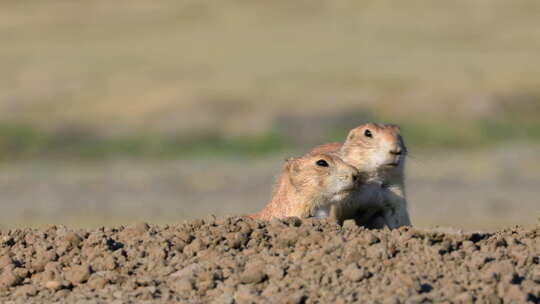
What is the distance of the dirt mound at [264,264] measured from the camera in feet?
25.3

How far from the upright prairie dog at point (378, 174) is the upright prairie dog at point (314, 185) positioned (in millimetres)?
153

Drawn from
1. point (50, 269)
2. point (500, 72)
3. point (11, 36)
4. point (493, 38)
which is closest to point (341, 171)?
point (50, 269)

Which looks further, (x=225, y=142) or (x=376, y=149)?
(x=225, y=142)

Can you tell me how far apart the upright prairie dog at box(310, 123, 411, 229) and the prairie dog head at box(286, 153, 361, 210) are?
13 centimetres

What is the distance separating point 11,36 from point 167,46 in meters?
12.2

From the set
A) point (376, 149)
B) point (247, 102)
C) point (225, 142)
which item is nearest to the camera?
point (376, 149)

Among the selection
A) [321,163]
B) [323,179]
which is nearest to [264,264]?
[323,179]

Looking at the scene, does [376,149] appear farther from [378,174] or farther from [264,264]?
[264,264]

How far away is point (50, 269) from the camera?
848 cm

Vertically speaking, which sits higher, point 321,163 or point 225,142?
point 225,142

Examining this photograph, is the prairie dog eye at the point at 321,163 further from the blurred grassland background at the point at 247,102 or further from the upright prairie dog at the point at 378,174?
the blurred grassland background at the point at 247,102

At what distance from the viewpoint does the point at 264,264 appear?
322 inches

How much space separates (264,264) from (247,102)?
132ft

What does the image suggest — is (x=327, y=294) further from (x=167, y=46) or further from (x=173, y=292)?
(x=167, y=46)
